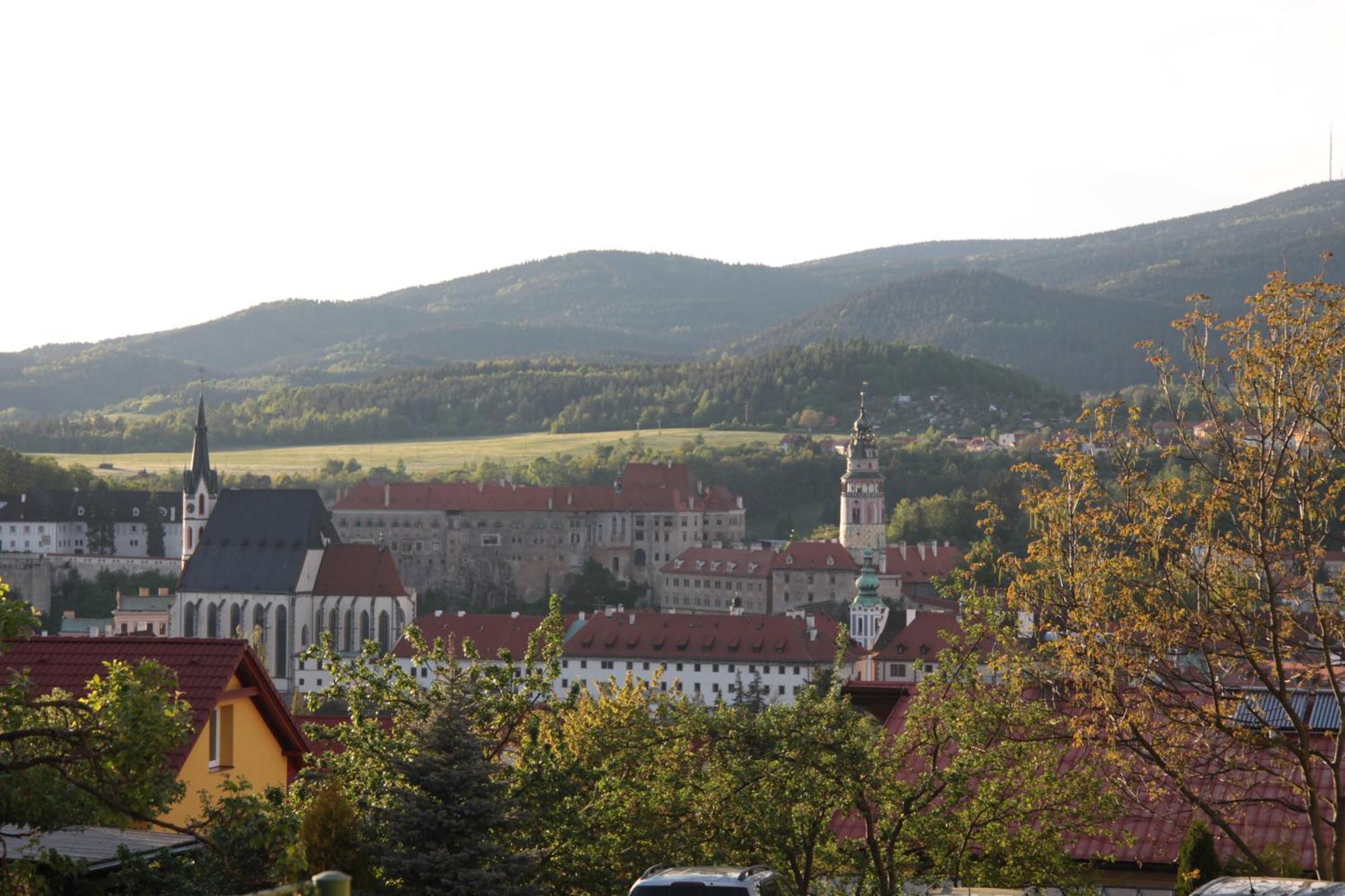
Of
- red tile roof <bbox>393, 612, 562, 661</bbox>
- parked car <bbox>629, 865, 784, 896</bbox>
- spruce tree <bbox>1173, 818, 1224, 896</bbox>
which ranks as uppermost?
parked car <bbox>629, 865, 784, 896</bbox>

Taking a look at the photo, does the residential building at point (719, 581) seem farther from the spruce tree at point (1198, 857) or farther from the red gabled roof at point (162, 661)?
the spruce tree at point (1198, 857)

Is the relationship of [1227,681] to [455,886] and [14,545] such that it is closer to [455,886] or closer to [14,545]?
[455,886]

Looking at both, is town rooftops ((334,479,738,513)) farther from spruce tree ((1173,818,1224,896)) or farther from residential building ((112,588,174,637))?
spruce tree ((1173,818,1224,896))

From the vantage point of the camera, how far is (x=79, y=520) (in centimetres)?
13712

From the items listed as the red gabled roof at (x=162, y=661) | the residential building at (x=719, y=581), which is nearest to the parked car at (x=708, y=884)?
the red gabled roof at (x=162, y=661)

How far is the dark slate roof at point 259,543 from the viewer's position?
4350 inches

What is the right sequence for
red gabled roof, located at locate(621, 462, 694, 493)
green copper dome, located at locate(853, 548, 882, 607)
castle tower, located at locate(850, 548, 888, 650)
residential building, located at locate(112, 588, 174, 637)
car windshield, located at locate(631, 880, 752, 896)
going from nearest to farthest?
1. car windshield, located at locate(631, 880, 752, 896)
2. castle tower, located at locate(850, 548, 888, 650)
3. green copper dome, located at locate(853, 548, 882, 607)
4. residential building, located at locate(112, 588, 174, 637)
5. red gabled roof, located at locate(621, 462, 694, 493)

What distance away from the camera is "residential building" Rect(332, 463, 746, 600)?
451ft

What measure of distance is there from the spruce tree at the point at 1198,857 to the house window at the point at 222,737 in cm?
815

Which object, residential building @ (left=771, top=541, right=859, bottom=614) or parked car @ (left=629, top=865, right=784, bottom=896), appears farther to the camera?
residential building @ (left=771, top=541, right=859, bottom=614)

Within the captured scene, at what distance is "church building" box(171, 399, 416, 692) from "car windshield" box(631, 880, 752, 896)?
94810 mm

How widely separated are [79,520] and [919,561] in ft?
177

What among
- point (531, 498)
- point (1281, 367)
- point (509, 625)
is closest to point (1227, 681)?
point (1281, 367)

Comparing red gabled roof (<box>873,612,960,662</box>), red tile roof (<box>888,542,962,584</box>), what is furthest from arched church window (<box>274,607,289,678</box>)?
red tile roof (<box>888,542,962,584</box>)
